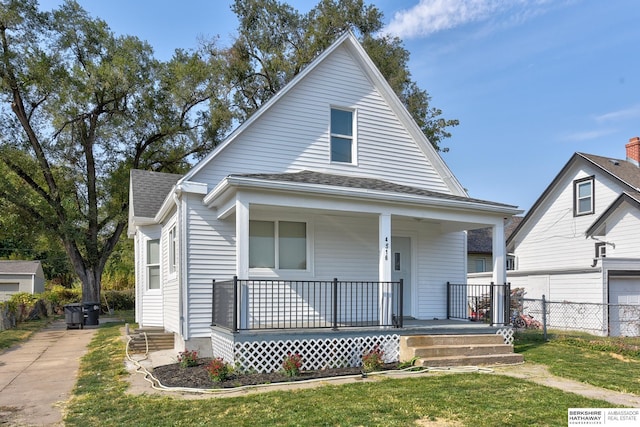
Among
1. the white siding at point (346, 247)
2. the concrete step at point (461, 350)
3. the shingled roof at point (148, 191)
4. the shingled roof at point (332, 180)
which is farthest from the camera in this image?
the shingled roof at point (148, 191)

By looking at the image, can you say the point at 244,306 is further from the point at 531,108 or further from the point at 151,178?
the point at 531,108

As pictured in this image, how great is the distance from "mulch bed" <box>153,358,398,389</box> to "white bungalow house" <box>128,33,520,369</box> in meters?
0.36

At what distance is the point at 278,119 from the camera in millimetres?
10859

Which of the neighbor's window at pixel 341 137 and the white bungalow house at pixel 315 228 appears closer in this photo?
the white bungalow house at pixel 315 228

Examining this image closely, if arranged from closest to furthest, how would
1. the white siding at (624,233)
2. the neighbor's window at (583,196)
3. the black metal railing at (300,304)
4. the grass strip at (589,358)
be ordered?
the grass strip at (589,358), the black metal railing at (300,304), the white siding at (624,233), the neighbor's window at (583,196)

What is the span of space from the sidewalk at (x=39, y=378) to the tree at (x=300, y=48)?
1621 centimetres

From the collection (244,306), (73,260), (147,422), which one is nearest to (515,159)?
(244,306)

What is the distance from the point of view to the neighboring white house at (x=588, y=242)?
48.5 ft

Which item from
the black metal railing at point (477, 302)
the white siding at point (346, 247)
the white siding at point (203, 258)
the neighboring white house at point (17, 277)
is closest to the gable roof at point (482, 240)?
the black metal railing at point (477, 302)

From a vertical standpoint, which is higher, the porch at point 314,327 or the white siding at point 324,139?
the white siding at point 324,139

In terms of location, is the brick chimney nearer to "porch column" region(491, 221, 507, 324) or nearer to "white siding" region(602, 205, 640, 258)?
"white siding" region(602, 205, 640, 258)

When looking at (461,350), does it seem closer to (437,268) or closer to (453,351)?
(453,351)

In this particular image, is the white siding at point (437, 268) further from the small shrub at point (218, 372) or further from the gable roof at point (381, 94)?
the small shrub at point (218, 372)

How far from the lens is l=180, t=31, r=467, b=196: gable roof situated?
1034cm
